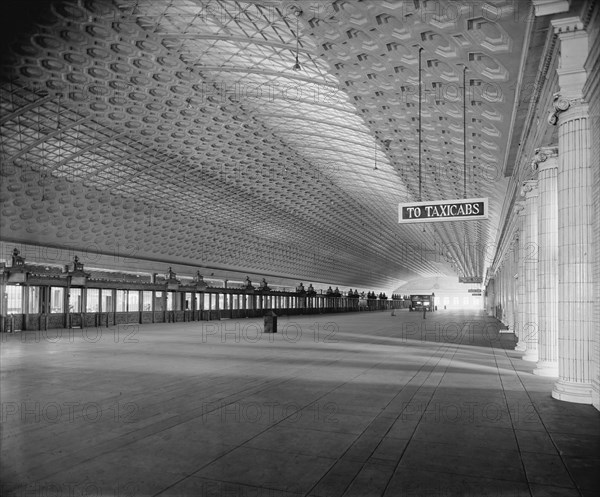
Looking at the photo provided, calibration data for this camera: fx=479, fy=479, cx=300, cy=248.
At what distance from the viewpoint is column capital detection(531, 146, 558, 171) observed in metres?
11.9

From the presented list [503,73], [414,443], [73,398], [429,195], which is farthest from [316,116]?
[414,443]

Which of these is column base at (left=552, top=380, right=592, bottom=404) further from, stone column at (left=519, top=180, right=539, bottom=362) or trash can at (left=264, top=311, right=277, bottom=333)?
trash can at (left=264, top=311, right=277, bottom=333)

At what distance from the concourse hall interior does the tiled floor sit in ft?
0.17

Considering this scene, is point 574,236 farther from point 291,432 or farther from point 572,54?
point 291,432

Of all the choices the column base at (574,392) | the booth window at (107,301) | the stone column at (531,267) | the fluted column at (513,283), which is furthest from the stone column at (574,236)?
the booth window at (107,301)

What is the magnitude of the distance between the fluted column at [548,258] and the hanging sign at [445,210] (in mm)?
1683

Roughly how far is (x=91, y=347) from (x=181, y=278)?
30348 millimetres

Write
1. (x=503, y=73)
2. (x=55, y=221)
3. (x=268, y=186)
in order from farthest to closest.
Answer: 1. (x=268, y=186)
2. (x=55, y=221)
3. (x=503, y=73)

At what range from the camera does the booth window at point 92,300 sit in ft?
112

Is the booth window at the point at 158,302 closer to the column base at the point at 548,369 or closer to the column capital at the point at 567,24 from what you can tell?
the column base at the point at 548,369

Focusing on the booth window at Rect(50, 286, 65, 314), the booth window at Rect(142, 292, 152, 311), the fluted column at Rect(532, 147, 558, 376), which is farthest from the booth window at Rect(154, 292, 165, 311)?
the fluted column at Rect(532, 147, 558, 376)

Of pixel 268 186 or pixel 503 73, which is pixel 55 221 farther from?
pixel 503 73

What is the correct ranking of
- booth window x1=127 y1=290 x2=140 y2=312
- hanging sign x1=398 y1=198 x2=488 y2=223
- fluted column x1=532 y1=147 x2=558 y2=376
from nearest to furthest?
hanging sign x1=398 y1=198 x2=488 y2=223 → fluted column x1=532 y1=147 x2=558 y2=376 → booth window x1=127 y1=290 x2=140 y2=312

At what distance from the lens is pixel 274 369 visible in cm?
1330
